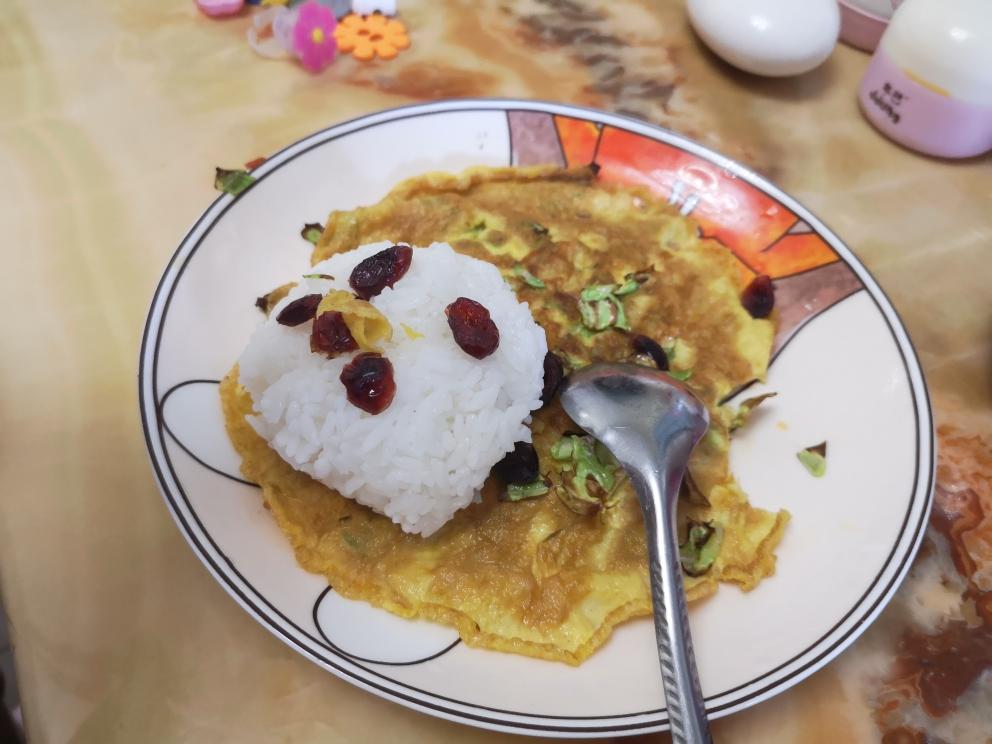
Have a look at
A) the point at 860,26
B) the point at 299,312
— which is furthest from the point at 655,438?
the point at 860,26

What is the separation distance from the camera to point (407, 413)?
5.38 feet

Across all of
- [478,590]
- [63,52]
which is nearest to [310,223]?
[478,590]

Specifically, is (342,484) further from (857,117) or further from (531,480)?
(857,117)

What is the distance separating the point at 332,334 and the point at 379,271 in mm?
239

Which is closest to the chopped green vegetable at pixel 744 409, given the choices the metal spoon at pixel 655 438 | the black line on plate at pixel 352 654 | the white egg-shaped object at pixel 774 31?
the metal spoon at pixel 655 438

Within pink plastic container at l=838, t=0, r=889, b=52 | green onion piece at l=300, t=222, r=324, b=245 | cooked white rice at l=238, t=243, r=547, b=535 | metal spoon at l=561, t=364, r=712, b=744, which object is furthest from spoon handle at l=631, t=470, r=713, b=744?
pink plastic container at l=838, t=0, r=889, b=52

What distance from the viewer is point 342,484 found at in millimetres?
1686

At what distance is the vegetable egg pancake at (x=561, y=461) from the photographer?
5.26 feet

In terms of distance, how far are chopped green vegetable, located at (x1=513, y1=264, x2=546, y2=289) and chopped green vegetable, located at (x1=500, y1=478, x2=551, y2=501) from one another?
589 mm

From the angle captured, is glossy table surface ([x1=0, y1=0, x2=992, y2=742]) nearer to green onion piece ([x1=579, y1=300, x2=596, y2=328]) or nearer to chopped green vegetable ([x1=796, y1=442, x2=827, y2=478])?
chopped green vegetable ([x1=796, y1=442, x2=827, y2=478])

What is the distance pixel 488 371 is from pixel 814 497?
841 mm

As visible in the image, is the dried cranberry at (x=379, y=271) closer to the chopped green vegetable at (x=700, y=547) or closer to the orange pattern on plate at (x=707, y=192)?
the orange pattern on plate at (x=707, y=192)

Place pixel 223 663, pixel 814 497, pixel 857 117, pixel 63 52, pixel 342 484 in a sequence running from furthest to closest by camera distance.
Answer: pixel 857 117
pixel 63 52
pixel 814 497
pixel 342 484
pixel 223 663

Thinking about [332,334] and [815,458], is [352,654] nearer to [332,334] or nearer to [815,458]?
[332,334]
